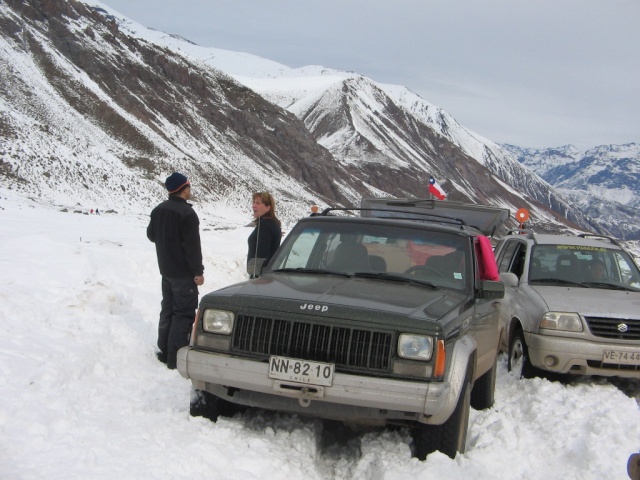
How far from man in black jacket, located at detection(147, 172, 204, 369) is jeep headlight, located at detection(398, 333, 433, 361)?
2.87 metres

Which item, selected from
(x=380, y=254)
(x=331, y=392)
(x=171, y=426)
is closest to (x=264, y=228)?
(x=380, y=254)

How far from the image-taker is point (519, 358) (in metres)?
7.98

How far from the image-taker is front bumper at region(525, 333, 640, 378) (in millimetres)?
7211

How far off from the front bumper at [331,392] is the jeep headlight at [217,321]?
180 mm

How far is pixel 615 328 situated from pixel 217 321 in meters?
4.62

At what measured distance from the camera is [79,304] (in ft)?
25.9

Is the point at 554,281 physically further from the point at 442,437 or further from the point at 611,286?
the point at 442,437

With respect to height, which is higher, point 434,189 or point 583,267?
point 583,267

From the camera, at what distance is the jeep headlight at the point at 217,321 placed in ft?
16.4

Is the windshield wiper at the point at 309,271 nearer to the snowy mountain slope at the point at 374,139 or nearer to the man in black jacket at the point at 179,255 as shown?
the man in black jacket at the point at 179,255

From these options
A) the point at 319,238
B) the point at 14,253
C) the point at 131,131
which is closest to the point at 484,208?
the point at 319,238

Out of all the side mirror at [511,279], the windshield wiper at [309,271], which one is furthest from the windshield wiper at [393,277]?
the side mirror at [511,279]

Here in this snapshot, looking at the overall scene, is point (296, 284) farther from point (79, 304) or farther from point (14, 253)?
point (14, 253)

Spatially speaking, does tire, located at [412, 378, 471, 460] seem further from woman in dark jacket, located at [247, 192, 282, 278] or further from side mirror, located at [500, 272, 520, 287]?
woman in dark jacket, located at [247, 192, 282, 278]
